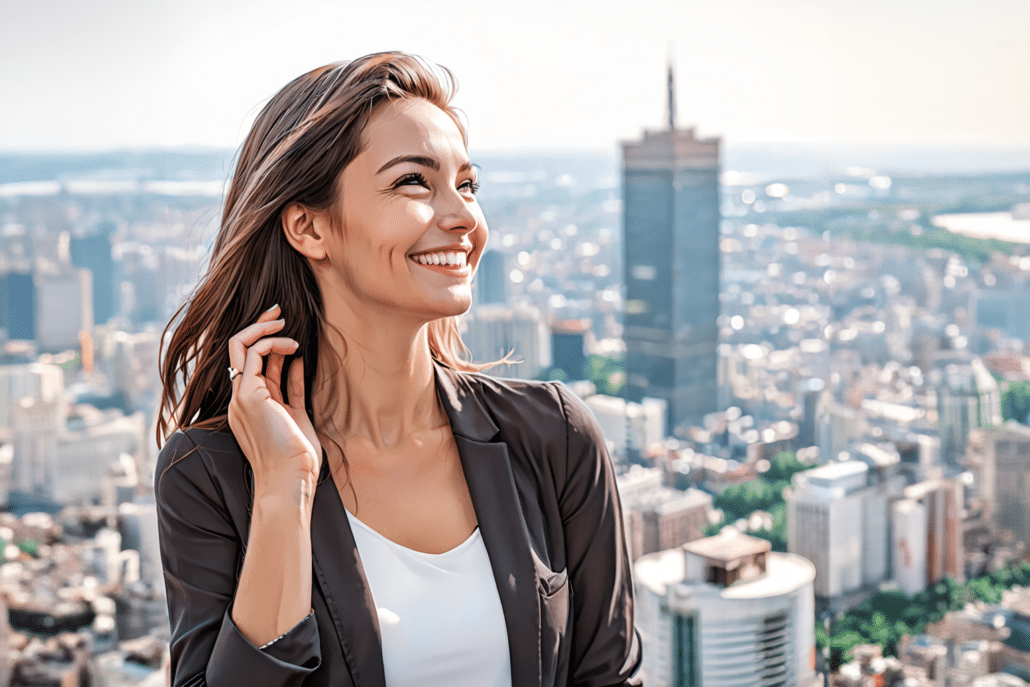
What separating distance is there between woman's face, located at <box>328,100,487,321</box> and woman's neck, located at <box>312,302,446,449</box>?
5cm

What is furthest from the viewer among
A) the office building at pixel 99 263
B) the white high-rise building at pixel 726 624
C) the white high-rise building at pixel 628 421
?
the white high-rise building at pixel 628 421

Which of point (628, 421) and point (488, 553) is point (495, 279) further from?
point (488, 553)

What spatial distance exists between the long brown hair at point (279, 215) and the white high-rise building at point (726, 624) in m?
2.62

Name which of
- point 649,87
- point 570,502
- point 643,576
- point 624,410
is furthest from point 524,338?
point 570,502

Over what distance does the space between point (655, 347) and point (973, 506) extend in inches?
84.3

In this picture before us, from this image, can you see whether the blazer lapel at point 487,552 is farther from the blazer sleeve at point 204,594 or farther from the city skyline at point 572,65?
the city skyline at point 572,65

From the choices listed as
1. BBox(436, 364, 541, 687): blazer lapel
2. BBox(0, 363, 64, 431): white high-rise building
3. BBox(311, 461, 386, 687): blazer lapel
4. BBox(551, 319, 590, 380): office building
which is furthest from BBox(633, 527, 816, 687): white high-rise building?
BBox(0, 363, 64, 431): white high-rise building

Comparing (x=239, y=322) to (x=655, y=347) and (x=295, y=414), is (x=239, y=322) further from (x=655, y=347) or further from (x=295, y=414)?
(x=655, y=347)

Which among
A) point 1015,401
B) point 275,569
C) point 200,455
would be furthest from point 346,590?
point 1015,401

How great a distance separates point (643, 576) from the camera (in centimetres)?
362

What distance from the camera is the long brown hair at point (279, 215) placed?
0.76 m

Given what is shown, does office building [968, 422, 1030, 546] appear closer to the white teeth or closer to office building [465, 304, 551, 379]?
office building [465, 304, 551, 379]

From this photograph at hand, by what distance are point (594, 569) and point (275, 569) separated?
0.29 meters

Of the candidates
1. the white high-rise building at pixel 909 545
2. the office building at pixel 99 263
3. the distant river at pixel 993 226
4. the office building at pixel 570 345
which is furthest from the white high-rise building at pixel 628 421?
the office building at pixel 99 263
